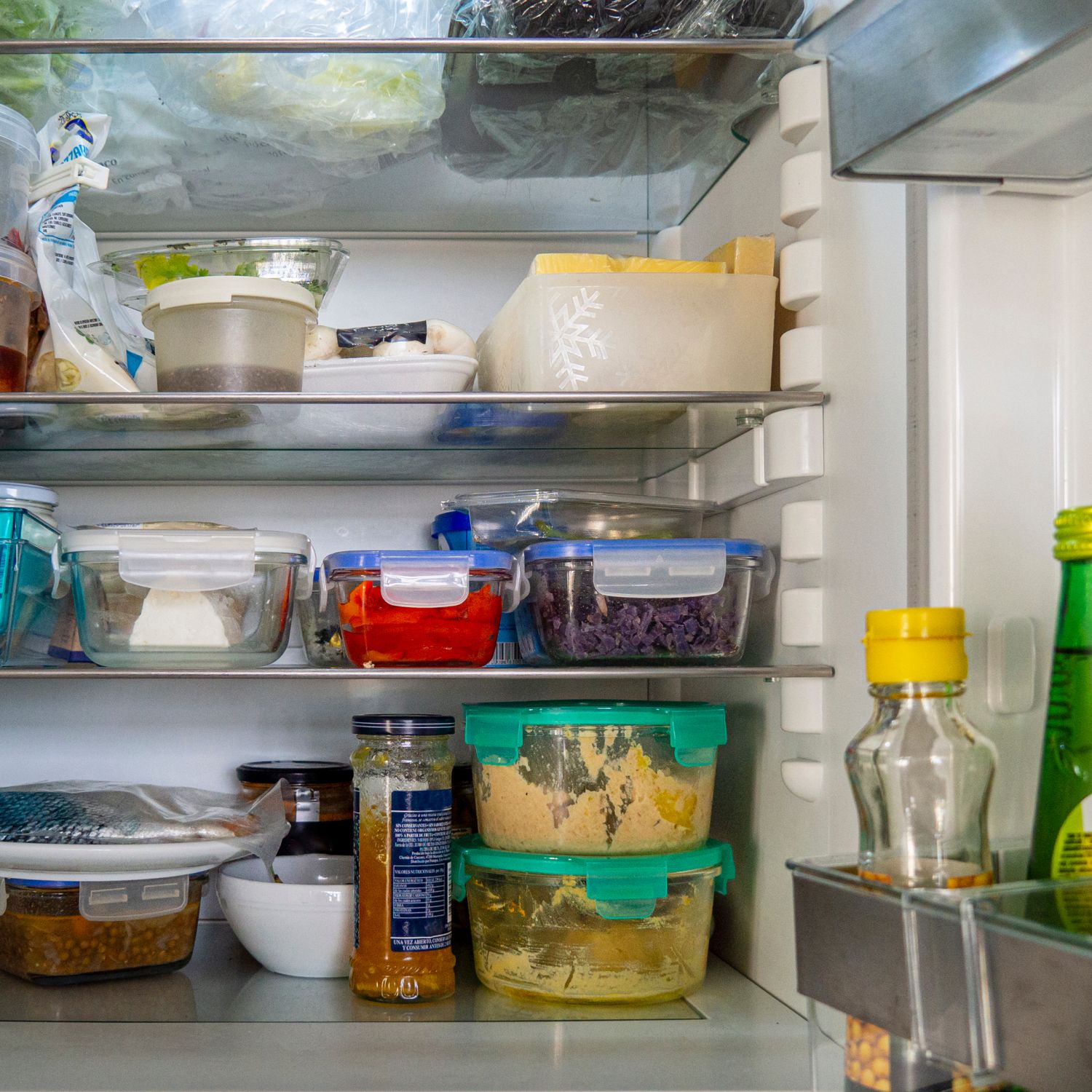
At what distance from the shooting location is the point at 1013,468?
852 mm

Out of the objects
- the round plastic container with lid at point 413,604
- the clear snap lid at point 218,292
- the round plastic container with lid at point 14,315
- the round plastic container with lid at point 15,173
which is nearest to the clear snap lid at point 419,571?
the round plastic container with lid at point 413,604

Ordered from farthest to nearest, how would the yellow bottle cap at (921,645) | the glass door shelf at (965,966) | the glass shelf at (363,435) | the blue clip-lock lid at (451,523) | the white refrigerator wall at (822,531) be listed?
1. the blue clip-lock lid at (451,523)
2. the glass shelf at (363,435)
3. the white refrigerator wall at (822,531)
4. the yellow bottle cap at (921,645)
5. the glass door shelf at (965,966)

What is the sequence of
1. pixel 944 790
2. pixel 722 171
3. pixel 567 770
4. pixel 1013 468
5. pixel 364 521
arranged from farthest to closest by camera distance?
pixel 364 521 → pixel 722 171 → pixel 567 770 → pixel 1013 468 → pixel 944 790

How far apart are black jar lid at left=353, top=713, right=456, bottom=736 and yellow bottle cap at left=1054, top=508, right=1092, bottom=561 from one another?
656 mm

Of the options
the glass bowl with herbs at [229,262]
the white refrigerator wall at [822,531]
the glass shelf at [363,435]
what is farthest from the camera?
the glass bowl with herbs at [229,262]

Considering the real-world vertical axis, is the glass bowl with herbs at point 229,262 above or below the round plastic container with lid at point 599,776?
above

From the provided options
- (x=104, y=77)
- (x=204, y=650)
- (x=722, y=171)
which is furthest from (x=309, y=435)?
(x=722, y=171)

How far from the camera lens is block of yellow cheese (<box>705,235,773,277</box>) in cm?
114

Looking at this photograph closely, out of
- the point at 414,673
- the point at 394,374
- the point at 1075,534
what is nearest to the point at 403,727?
the point at 414,673

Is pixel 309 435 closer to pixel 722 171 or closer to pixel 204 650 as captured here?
pixel 204 650

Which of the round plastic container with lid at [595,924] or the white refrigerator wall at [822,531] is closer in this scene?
the white refrigerator wall at [822,531]

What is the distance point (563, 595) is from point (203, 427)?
16.5 inches

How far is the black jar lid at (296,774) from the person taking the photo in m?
1.34

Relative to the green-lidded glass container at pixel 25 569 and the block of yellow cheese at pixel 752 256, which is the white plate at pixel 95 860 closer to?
the green-lidded glass container at pixel 25 569
